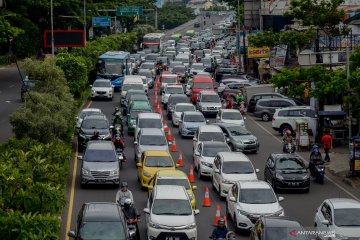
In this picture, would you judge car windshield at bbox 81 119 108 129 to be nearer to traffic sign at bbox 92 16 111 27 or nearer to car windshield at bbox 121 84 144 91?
car windshield at bbox 121 84 144 91

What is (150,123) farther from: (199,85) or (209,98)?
(199,85)

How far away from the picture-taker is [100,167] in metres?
35.0

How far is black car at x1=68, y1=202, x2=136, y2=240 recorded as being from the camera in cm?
2298

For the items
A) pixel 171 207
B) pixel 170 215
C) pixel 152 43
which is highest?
pixel 152 43

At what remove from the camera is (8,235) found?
21.1 metres

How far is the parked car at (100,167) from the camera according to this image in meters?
34.7

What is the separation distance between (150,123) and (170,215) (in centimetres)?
1983

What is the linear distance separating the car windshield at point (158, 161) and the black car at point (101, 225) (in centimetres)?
1116

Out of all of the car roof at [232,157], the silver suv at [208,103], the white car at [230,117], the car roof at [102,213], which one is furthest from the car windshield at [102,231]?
the silver suv at [208,103]

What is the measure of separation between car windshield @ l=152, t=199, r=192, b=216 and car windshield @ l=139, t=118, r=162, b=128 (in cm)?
1875

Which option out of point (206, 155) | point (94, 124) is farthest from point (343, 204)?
point (94, 124)

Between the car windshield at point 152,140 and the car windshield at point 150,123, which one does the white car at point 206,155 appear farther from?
the car windshield at point 150,123

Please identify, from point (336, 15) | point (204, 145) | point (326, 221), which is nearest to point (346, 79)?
point (204, 145)

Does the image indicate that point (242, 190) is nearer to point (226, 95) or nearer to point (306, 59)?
point (306, 59)
